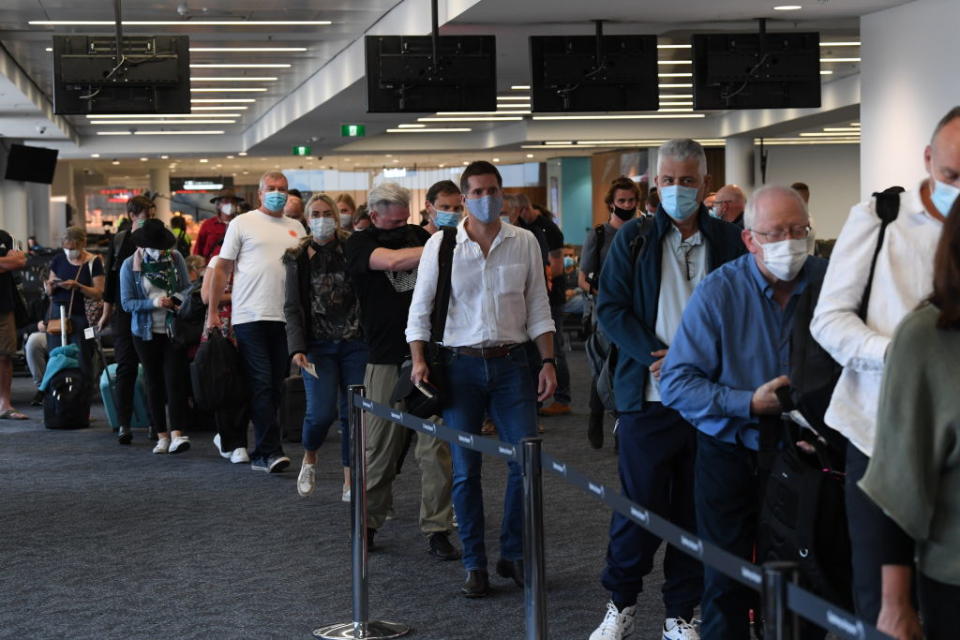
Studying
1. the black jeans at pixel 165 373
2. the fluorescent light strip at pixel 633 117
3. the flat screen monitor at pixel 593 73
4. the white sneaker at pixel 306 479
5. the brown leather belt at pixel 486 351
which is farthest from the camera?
the fluorescent light strip at pixel 633 117

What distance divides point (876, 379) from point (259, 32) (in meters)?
12.3

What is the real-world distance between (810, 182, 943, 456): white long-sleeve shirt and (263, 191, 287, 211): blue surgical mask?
17.3ft

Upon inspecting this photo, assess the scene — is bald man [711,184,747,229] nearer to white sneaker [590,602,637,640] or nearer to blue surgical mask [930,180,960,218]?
white sneaker [590,602,637,640]

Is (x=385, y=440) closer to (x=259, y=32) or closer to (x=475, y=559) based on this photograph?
(x=475, y=559)

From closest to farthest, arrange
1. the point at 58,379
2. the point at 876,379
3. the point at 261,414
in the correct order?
1. the point at 876,379
2. the point at 261,414
3. the point at 58,379

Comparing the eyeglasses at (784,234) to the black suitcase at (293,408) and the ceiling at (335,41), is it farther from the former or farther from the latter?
the ceiling at (335,41)

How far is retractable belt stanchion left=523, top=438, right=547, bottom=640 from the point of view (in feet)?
11.5

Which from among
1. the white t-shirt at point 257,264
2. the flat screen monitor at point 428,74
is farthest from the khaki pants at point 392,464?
the flat screen monitor at point 428,74

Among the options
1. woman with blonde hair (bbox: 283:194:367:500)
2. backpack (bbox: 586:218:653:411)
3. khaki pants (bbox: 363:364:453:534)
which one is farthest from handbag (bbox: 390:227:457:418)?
woman with blonde hair (bbox: 283:194:367:500)

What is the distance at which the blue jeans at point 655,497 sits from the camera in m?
4.14

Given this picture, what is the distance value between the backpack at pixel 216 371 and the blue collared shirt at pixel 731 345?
15.0 ft

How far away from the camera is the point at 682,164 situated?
414 centimetres

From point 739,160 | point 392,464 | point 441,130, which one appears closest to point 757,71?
point 392,464

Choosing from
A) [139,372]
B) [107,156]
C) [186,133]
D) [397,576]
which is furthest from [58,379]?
[107,156]
